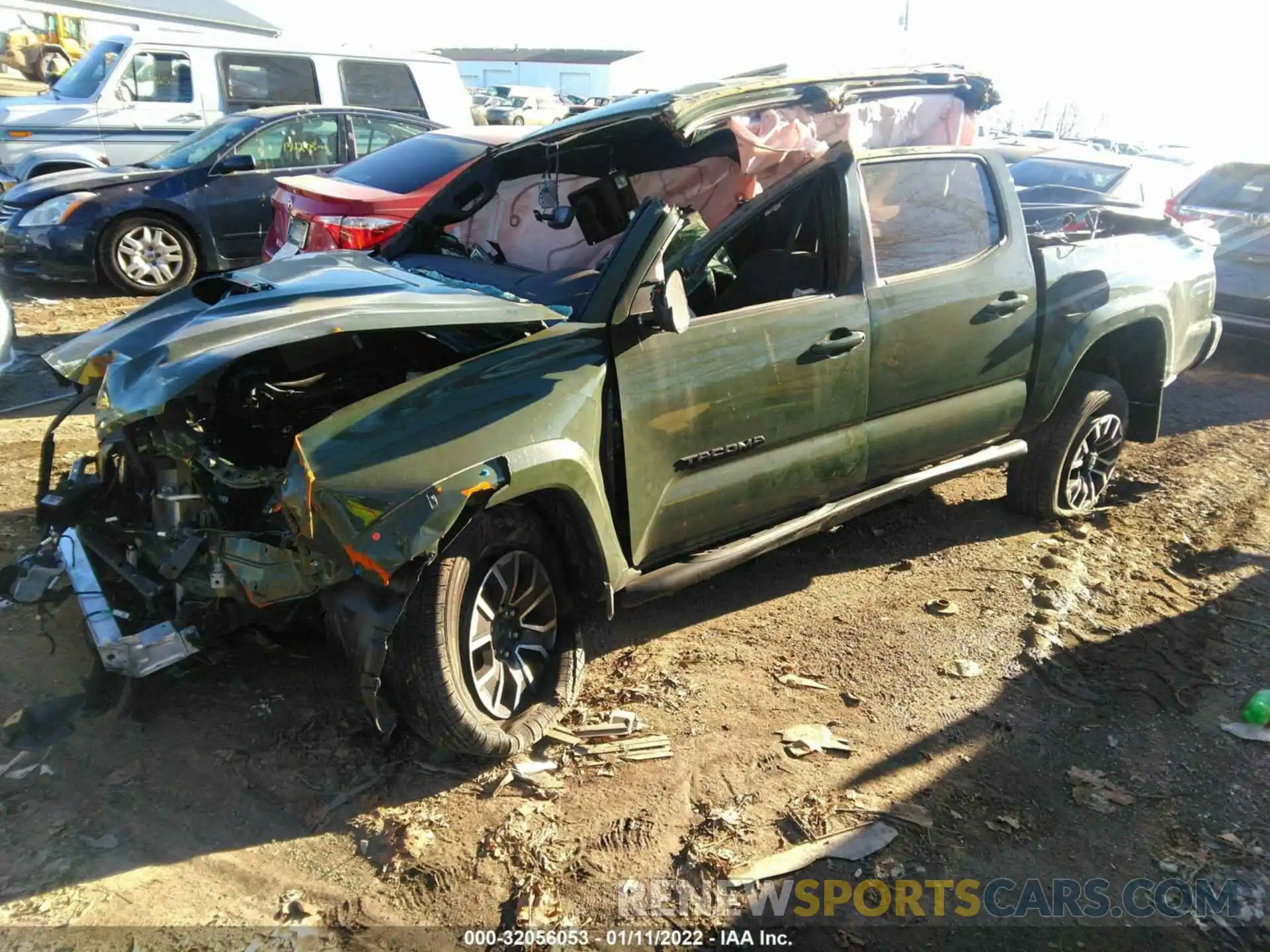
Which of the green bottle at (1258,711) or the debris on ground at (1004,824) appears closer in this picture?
the debris on ground at (1004,824)

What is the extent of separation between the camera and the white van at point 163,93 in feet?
32.9

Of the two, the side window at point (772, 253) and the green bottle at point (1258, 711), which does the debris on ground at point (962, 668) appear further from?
the side window at point (772, 253)

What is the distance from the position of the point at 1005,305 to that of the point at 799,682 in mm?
2000

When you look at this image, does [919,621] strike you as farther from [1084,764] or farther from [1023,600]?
[1084,764]

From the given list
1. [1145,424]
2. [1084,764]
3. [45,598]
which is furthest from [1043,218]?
[45,598]

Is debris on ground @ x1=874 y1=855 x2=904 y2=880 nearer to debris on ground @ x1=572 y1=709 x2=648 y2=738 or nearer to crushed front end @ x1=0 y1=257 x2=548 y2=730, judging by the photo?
debris on ground @ x1=572 y1=709 x2=648 y2=738

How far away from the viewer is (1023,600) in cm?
442

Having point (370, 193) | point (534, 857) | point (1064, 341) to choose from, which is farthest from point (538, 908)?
point (370, 193)

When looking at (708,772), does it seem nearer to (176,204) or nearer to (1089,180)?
(176,204)

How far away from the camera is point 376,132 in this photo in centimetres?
961

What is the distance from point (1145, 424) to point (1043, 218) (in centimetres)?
182

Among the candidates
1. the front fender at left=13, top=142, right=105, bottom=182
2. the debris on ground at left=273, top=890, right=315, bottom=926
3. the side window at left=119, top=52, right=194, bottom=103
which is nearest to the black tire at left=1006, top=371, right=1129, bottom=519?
the debris on ground at left=273, top=890, right=315, bottom=926

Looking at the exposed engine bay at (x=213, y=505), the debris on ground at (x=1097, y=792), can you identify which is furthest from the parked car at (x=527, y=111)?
the debris on ground at (x=1097, y=792)

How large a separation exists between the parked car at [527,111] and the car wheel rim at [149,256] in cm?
2078
